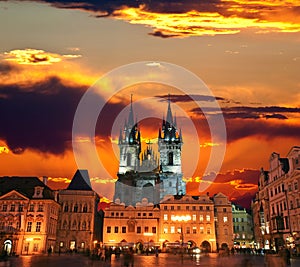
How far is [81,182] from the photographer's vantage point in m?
76.8

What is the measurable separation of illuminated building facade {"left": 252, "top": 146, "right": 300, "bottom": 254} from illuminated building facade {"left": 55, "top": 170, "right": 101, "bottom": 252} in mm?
34497

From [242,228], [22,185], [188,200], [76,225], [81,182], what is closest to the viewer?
[22,185]

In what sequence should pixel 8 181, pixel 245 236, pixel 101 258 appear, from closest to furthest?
1. pixel 101 258
2. pixel 8 181
3. pixel 245 236

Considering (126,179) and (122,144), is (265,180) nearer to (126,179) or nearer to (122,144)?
(126,179)

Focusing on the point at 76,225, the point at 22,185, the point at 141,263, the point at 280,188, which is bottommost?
the point at 141,263

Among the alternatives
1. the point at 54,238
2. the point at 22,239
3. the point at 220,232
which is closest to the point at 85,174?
the point at 54,238

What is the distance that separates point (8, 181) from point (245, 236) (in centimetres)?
6851

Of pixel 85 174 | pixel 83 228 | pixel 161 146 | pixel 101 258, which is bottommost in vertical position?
pixel 101 258

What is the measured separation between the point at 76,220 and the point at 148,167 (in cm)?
4761

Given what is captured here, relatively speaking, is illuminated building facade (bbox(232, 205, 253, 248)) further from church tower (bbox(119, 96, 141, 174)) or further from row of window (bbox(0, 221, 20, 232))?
row of window (bbox(0, 221, 20, 232))

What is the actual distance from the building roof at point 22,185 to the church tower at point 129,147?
158 ft

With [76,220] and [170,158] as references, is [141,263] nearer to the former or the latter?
[76,220]

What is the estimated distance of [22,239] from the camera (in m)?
58.2

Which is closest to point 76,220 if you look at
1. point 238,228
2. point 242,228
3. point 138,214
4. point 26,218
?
point 26,218
